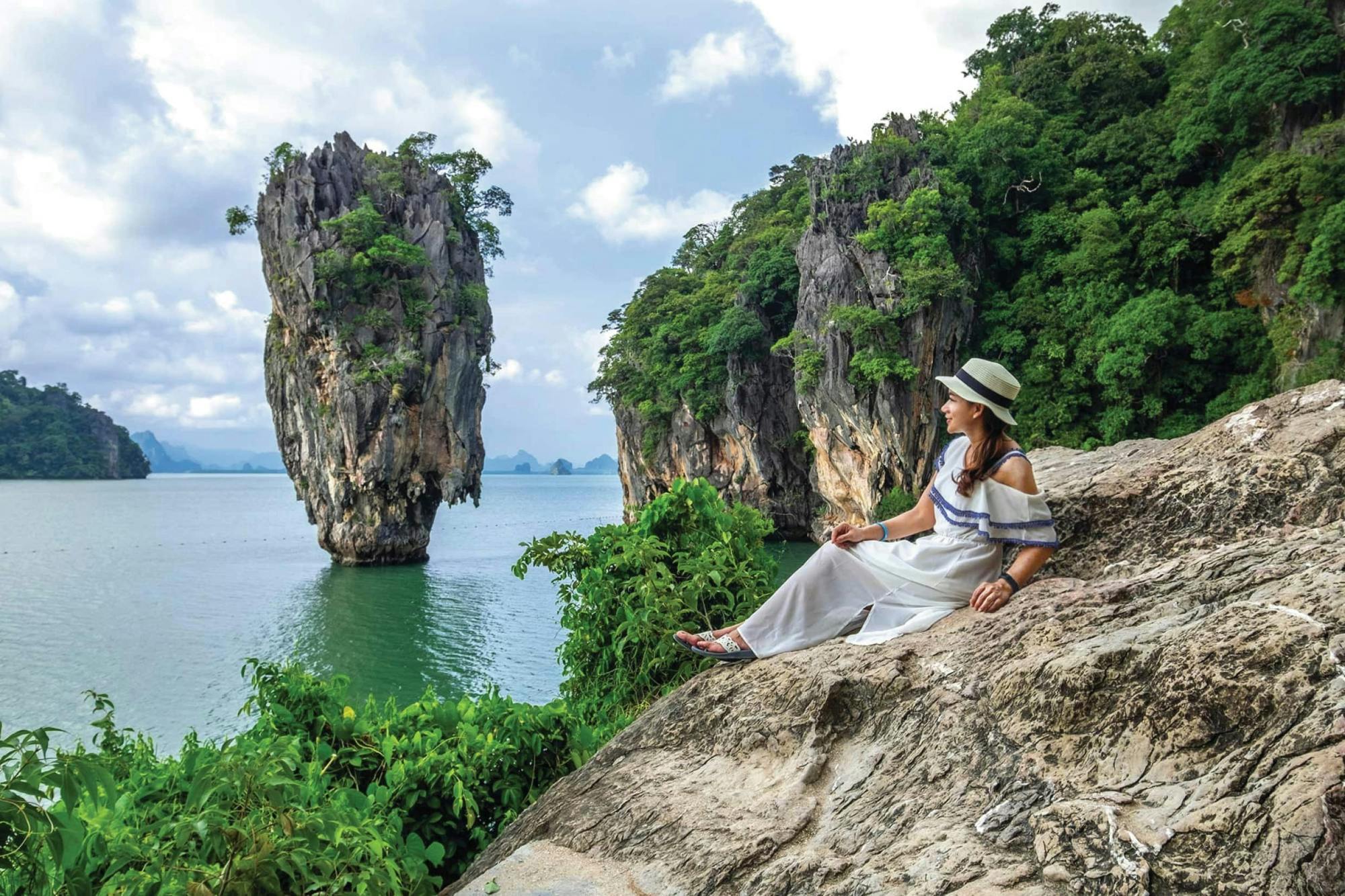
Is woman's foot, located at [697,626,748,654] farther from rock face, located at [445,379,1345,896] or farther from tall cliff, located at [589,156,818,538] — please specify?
tall cliff, located at [589,156,818,538]

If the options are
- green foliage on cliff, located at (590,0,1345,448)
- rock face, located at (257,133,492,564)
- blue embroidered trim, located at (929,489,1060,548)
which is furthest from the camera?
rock face, located at (257,133,492,564)

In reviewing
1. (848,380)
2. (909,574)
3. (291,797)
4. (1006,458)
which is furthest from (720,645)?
(848,380)

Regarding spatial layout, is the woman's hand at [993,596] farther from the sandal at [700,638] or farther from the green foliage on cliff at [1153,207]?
the green foliage on cliff at [1153,207]

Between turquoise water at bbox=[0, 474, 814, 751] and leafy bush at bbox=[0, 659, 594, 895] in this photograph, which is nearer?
leafy bush at bbox=[0, 659, 594, 895]

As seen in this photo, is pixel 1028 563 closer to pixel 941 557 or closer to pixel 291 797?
pixel 941 557

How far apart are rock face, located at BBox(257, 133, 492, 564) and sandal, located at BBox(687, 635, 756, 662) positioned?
2250 cm

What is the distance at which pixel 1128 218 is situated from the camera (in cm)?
2131

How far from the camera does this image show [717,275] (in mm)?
29875

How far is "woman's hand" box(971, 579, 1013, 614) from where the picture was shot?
2496 mm

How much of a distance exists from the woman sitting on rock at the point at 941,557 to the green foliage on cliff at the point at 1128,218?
1834 cm

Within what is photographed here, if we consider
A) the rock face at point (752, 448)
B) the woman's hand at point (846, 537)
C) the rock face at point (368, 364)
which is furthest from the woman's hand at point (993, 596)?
the rock face at point (752, 448)

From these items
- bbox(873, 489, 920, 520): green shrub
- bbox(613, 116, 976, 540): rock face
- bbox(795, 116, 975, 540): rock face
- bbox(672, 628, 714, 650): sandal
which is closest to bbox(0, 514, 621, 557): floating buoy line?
bbox(613, 116, 976, 540): rock face

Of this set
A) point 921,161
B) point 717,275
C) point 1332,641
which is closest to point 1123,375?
point 921,161

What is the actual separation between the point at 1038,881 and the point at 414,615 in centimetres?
1758
